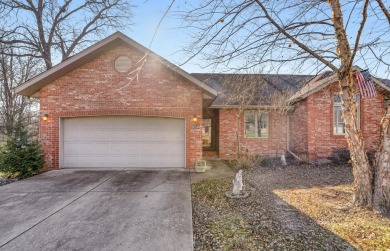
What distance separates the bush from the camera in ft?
25.5

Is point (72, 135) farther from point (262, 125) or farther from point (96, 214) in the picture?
point (262, 125)

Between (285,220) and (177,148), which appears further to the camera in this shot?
(177,148)

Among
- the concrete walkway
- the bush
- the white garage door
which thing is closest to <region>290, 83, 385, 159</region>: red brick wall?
the concrete walkway

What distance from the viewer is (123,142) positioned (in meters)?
9.27

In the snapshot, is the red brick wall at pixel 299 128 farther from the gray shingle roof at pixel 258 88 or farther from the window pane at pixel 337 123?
the window pane at pixel 337 123

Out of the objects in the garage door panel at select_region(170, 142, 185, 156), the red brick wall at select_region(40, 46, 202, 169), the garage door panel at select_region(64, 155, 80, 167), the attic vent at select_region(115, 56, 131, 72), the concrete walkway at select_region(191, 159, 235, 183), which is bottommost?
the concrete walkway at select_region(191, 159, 235, 183)

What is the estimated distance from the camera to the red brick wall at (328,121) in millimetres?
11141

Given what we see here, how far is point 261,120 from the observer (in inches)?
508

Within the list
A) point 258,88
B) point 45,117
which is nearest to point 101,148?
point 45,117

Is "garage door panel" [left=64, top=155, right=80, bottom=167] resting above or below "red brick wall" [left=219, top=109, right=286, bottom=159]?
below

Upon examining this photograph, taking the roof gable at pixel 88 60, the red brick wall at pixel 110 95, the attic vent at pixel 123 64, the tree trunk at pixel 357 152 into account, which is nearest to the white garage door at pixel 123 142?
the red brick wall at pixel 110 95

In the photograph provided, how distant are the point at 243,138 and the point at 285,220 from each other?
28.0 ft

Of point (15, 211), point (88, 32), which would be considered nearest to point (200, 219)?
point (15, 211)

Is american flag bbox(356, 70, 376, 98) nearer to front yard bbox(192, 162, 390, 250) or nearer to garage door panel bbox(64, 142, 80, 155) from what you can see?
front yard bbox(192, 162, 390, 250)
